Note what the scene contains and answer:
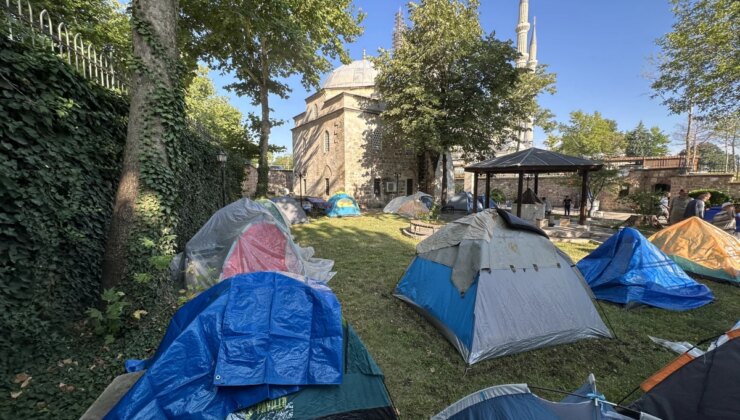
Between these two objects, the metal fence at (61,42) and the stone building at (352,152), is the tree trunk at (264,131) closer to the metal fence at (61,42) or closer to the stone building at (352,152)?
the stone building at (352,152)

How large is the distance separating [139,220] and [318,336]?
3177 mm

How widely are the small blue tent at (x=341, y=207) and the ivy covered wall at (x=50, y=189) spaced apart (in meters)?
12.8

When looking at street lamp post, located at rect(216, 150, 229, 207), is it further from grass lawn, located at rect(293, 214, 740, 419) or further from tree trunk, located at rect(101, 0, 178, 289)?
grass lawn, located at rect(293, 214, 740, 419)

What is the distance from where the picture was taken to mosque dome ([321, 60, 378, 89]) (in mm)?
26672

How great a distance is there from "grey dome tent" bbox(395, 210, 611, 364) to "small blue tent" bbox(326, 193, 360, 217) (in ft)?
42.1

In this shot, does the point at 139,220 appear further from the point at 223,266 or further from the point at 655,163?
the point at 655,163

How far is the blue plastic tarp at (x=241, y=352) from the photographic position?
1889mm

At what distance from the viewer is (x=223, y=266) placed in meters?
5.03

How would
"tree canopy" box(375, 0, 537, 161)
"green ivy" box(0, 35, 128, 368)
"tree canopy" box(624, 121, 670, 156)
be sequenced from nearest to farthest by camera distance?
"green ivy" box(0, 35, 128, 368), "tree canopy" box(375, 0, 537, 161), "tree canopy" box(624, 121, 670, 156)

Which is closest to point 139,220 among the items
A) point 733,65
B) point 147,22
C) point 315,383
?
point 147,22

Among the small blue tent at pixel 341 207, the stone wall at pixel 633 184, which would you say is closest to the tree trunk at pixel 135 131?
the small blue tent at pixel 341 207

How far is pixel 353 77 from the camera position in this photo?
88.7 feet

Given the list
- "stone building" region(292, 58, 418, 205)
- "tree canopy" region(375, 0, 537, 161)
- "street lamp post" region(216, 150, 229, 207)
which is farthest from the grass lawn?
"stone building" region(292, 58, 418, 205)

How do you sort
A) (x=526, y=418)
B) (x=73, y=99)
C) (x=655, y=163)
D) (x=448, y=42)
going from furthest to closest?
(x=655, y=163), (x=448, y=42), (x=73, y=99), (x=526, y=418)
